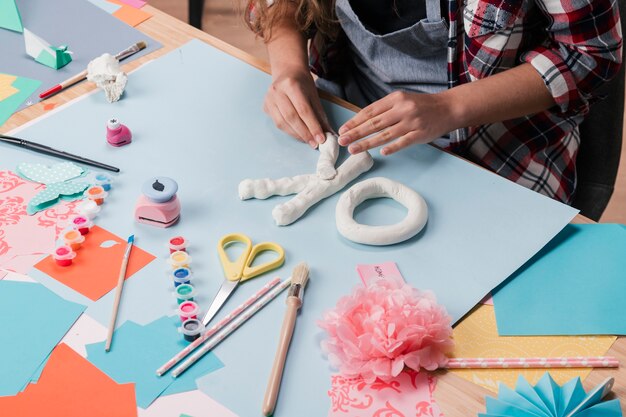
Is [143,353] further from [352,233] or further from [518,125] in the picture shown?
[518,125]

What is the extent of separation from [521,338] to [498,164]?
1.48 feet

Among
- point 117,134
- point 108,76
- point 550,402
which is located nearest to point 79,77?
point 108,76

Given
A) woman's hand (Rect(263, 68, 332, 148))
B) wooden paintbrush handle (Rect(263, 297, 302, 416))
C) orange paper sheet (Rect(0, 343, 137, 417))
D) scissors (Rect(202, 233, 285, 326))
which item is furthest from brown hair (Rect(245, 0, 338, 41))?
orange paper sheet (Rect(0, 343, 137, 417))

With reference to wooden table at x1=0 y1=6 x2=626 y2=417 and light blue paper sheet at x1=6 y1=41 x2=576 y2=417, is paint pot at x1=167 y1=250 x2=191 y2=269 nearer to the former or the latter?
light blue paper sheet at x1=6 y1=41 x2=576 y2=417

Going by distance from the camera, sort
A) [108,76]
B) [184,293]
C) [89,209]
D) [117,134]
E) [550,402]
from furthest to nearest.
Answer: [108,76], [117,134], [89,209], [184,293], [550,402]

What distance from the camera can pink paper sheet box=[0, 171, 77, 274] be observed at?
0.87 meters

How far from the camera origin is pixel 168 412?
71 centimetres

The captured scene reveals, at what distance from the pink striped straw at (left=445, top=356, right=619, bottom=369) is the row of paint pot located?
0.27 metres

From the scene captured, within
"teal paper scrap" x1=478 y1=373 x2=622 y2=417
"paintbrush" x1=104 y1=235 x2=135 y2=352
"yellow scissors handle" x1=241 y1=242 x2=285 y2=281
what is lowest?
"paintbrush" x1=104 y1=235 x2=135 y2=352

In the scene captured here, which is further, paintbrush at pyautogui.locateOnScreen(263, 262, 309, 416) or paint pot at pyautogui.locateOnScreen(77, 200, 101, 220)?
paint pot at pyautogui.locateOnScreen(77, 200, 101, 220)

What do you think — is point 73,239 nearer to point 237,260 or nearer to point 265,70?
point 237,260

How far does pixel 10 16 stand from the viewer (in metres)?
1.30

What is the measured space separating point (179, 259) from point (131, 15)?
635mm

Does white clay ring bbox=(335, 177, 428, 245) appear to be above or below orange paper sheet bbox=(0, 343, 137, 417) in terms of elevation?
above
